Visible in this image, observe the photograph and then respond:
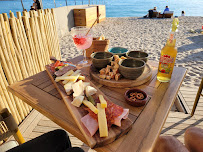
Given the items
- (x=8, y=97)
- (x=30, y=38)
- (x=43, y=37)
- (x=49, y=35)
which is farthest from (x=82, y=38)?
(x=49, y=35)

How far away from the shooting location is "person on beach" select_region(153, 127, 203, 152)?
1048mm

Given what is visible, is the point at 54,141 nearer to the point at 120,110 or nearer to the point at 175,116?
the point at 120,110

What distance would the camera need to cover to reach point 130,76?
4.12ft

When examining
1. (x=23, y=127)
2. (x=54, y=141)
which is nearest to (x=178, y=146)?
(x=54, y=141)

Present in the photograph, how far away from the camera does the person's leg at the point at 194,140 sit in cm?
114

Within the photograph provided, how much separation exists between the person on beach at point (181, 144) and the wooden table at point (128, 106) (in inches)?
11.8

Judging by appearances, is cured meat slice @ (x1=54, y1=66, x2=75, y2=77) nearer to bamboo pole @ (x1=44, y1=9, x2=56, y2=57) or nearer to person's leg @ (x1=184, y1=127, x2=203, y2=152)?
person's leg @ (x1=184, y1=127, x2=203, y2=152)

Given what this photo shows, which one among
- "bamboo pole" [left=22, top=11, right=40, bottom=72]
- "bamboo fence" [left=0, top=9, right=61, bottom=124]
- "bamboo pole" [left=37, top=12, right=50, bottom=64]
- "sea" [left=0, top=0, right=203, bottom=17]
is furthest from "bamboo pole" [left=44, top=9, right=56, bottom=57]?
"sea" [left=0, top=0, right=203, bottom=17]

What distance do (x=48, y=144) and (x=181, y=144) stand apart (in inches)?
41.9

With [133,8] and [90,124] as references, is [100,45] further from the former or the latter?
[133,8]

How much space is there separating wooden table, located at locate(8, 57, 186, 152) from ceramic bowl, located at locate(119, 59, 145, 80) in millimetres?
144

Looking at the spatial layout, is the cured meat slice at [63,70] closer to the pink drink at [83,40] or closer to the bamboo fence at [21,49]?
the pink drink at [83,40]

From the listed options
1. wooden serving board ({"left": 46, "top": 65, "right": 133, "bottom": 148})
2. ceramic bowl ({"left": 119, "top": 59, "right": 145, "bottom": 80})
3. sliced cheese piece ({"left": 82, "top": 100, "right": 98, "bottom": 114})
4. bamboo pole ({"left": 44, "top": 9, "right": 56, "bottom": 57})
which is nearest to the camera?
wooden serving board ({"left": 46, "top": 65, "right": 133, "bottom": 148})

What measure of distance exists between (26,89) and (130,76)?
98cm
